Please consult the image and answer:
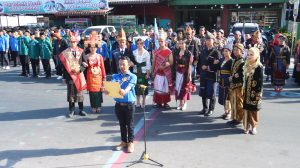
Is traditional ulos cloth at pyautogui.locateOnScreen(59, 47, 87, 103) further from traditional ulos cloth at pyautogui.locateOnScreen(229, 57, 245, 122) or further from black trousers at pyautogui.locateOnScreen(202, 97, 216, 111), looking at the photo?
traditional ulos cloth at pyautogui.locateOnScreen(229, 57, 245, 122)

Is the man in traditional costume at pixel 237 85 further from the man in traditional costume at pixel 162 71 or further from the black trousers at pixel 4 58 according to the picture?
the black trousers at pixel 4 58

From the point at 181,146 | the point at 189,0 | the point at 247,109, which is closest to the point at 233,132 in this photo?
the point at 247,109

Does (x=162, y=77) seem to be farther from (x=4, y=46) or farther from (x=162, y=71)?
(x=4, y=46)

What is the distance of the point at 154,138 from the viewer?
5.86 m

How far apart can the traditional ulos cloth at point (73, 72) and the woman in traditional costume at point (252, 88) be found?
3.45 m

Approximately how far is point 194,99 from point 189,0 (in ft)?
60.7

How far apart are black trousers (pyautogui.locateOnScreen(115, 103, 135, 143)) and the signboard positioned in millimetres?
21701

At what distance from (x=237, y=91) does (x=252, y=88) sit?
455 millimetres

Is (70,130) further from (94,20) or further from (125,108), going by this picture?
(94,20)

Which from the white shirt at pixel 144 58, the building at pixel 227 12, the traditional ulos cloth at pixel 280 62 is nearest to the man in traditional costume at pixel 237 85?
the white shirt at pixel 144 58

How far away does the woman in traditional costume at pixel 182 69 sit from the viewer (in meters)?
7.19

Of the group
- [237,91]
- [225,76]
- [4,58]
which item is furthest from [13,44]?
[237,91]

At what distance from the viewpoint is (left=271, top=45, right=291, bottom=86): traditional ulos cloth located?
9.32 meters

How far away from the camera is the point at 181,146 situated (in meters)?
5.46
